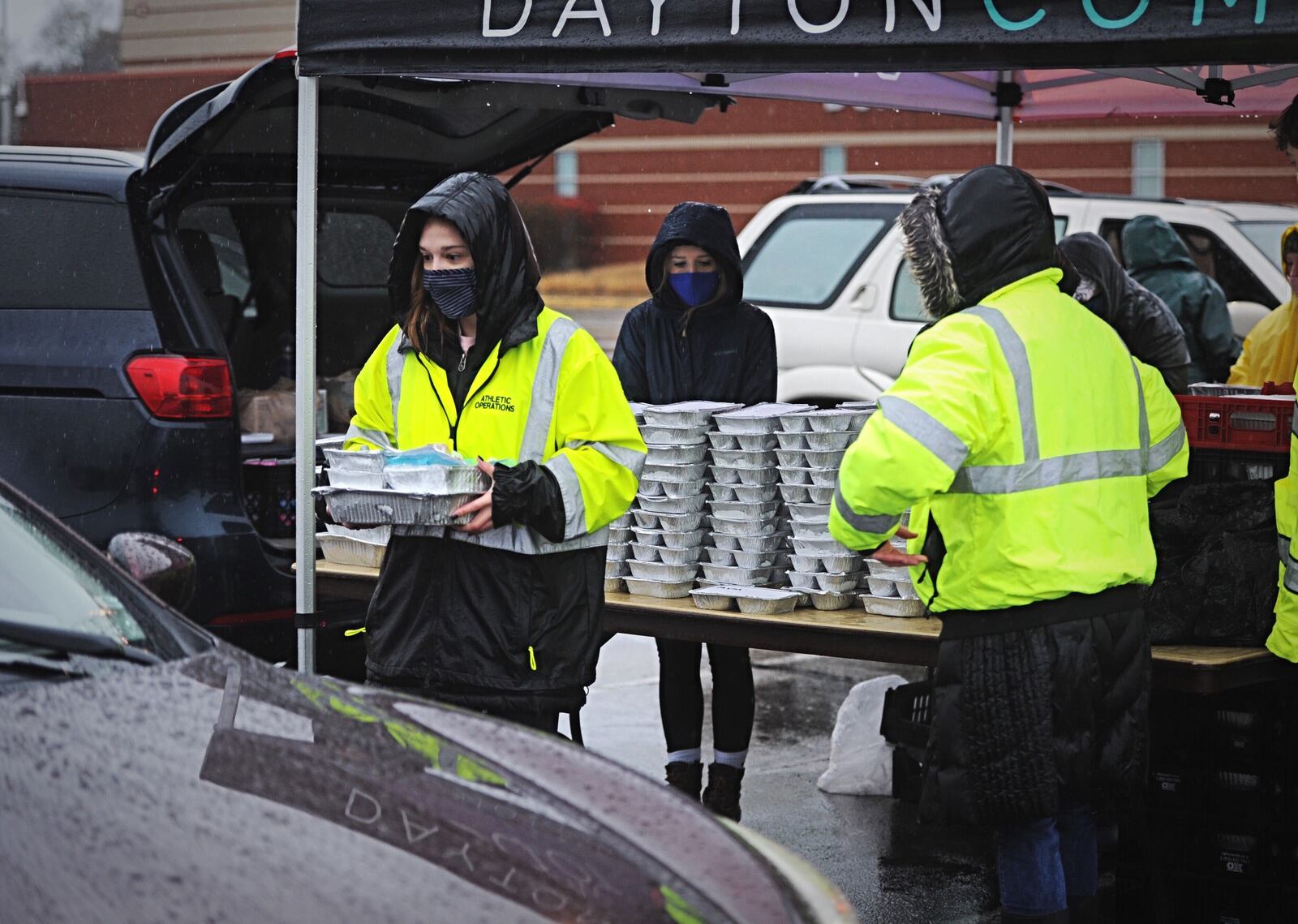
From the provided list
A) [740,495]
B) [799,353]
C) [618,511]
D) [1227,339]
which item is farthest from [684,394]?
[799,353]

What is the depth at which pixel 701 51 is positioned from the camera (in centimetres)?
418

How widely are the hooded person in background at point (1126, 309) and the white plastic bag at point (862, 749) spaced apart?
58.1 inches

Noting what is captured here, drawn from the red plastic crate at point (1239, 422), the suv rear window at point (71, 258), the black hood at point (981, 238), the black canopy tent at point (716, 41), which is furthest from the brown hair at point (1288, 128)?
the suv rear window at point (71, 258)

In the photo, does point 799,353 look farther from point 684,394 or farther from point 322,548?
point 322,548

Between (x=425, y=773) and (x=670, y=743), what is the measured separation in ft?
9.29

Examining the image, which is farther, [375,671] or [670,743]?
[670,743]

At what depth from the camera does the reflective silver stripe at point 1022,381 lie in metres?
3.58

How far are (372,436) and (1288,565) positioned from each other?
229 cm

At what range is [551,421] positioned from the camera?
4047 mm

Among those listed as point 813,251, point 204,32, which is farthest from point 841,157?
point 813,251

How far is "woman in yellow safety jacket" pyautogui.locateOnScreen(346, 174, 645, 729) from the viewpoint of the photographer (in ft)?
13.1

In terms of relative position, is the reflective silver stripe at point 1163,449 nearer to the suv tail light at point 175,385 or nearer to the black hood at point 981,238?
the black hood at point 981,238

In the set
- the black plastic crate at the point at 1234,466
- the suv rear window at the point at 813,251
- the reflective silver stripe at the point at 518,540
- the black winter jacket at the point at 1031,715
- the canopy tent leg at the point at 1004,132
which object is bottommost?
the black winter jacket at the point at 1031,715

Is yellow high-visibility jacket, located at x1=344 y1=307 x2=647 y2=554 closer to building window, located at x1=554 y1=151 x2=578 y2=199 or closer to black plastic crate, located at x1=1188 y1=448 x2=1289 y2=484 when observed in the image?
black plastic crate, located at x1=1188 y1=448 x2=1289 y2=484
